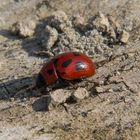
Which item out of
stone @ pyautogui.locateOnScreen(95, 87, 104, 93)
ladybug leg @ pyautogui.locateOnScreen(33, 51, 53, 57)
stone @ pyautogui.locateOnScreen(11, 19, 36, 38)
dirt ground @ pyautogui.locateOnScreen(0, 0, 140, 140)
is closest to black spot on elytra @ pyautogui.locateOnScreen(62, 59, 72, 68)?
dirt ground @ pyautogui.locateOnScreen(0, 0, 140, 140)

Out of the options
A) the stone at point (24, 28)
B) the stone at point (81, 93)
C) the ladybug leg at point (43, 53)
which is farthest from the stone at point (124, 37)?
the stone at point (24, 28)

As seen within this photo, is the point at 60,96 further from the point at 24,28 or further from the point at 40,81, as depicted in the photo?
the point at 24,28

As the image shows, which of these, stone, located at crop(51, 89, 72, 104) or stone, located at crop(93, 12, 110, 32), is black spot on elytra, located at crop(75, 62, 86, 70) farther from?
stone, located at crop(93, 12, 110, 32)

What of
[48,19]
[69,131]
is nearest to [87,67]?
[69,131]

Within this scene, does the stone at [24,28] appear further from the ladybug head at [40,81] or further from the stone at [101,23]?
the ladybug head at [40,81]

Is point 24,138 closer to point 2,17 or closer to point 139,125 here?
point 139,125

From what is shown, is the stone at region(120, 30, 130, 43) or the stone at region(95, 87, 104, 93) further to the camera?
the stone at region(120, 30, 130, 43)

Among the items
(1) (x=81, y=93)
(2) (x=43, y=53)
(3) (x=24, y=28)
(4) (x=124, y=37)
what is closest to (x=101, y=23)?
(4) (x=124, y=37)
